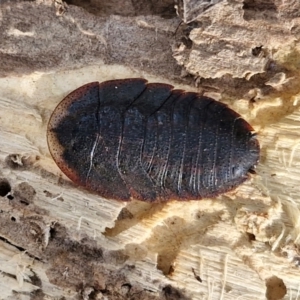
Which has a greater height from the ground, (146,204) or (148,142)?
(148,142)

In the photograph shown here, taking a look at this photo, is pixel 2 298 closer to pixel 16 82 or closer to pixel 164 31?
pixel 16 82

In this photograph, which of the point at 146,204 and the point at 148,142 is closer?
the point at 148,142

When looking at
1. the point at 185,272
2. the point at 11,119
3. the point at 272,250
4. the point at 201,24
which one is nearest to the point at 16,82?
the point at 11,119
